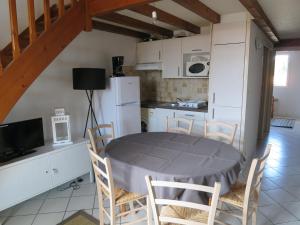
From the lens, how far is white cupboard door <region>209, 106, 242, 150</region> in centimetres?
326

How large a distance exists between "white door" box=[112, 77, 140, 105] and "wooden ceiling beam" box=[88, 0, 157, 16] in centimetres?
106

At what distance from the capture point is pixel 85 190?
2.94 metres

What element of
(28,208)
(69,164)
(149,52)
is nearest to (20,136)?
(69,164)

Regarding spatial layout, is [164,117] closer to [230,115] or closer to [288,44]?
[230,115]

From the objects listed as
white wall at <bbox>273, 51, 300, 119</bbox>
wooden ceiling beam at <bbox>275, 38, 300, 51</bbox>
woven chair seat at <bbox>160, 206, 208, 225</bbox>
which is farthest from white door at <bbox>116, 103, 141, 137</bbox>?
white wall at <bbox>273, 51, 300, 119</bbox>

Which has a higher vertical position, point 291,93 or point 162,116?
point 291,93

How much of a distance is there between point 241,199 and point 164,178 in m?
0.71

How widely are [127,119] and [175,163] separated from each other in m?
1.91

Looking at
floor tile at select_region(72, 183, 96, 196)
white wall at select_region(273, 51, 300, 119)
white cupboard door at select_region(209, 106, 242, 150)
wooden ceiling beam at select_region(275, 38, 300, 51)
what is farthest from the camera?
white wall at select_region(273, 51, 300, 119)

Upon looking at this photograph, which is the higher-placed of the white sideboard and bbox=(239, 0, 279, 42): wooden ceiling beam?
bbox=(239, 0, 279, 42): wooden ceiling beam

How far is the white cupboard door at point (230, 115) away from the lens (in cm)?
326

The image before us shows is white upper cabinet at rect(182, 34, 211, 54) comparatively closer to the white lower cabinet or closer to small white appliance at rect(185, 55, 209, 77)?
small white appliance at rect(185, 55, 209, 77)

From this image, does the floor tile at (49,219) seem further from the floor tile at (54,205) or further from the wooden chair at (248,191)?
the wooden chair at (248,191)

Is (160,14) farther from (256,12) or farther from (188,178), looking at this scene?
(188,178)
